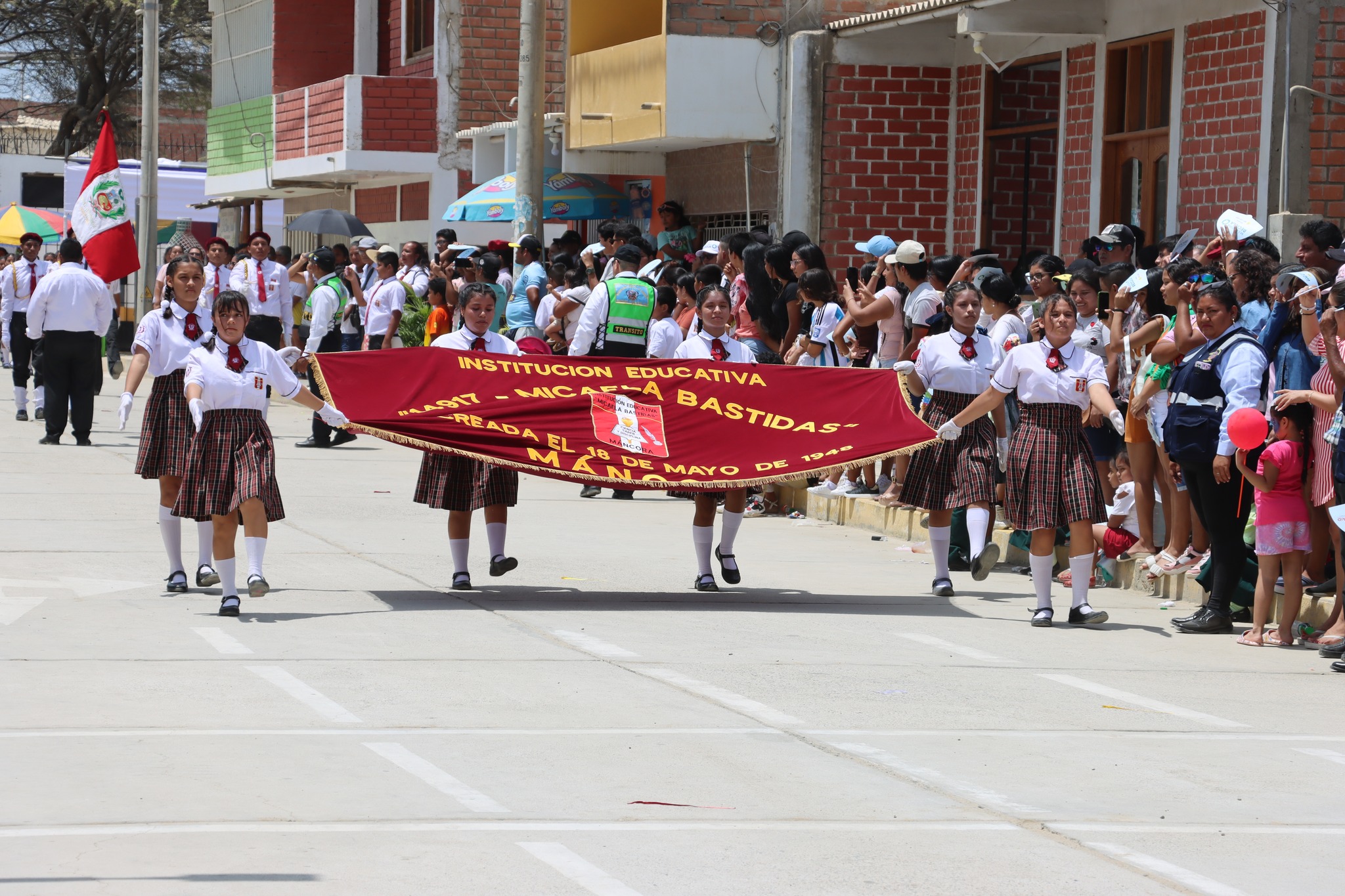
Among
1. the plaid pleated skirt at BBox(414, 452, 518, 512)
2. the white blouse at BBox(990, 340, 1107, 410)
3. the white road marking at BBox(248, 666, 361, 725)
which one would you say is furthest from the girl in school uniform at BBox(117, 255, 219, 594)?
the white blouse at BBox(990, 340, 1107, 410)

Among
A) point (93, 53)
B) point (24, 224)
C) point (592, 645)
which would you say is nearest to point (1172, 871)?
point (592, 645)

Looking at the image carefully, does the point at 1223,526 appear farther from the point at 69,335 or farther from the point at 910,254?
the point at 69,335

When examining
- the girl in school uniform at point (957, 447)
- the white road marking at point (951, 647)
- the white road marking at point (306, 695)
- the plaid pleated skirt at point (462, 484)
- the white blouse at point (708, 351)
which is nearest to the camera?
the white road marking at point (306, 695)

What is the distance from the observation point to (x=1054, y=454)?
10664 millimetres

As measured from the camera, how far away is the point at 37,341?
20.9 metres

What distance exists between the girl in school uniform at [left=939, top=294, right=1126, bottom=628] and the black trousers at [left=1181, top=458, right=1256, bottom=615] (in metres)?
0.54

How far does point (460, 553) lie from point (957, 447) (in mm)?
2981

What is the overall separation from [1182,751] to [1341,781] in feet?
2.08

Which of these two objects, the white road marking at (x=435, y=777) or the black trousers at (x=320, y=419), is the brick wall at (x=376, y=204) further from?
the white road marking at (x=435, y=777)

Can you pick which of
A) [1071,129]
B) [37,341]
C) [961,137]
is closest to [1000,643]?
[1071,129]

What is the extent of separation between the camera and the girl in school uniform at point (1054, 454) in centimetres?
1062

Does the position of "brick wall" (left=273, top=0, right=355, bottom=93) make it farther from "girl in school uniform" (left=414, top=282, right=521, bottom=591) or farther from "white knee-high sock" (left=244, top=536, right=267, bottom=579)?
"white knee-high sock" (left=244, top=536, right=267, bottom=579)

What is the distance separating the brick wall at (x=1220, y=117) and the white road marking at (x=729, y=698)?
837cm

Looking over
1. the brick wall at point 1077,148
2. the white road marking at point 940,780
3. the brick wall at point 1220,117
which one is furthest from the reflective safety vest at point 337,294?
the white road marking at point 940,780
